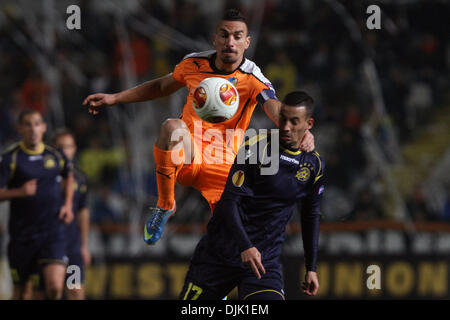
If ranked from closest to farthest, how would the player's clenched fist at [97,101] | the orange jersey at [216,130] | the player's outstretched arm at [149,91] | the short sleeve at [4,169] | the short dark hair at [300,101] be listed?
the short dark hair at [300,101] < the orange jersey at [216,130] < the player's clenched fist at [97,101] < the player's outstretched arm at [149,91] < the short sleeve at [4,169]

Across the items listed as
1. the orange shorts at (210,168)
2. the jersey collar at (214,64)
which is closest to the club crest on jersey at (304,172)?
the orange shorts at (210,168)

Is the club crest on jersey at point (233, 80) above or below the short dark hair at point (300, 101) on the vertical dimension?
above

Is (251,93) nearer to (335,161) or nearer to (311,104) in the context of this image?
(311,104)

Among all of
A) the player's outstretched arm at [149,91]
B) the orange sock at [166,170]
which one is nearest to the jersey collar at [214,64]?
the player's outstretched arm at [149,91]

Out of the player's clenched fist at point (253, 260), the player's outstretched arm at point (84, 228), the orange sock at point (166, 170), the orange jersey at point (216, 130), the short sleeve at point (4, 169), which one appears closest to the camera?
the player's clenched fist at point (253, 260)

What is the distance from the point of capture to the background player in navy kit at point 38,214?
293 inches

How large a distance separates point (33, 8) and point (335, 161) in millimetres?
6121

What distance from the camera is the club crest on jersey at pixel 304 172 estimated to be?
4.68 metres

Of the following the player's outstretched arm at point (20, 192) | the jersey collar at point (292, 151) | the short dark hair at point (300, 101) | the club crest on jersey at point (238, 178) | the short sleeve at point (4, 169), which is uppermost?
the short dark hair at point (300, 101)

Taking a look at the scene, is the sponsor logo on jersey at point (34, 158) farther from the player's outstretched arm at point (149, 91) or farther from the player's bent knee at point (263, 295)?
the player's bent knee at point (263, 295)

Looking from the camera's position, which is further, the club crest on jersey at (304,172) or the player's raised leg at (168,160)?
the player's raised leg at (168,160)

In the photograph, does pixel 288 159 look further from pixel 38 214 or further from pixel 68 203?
pixel 38 214

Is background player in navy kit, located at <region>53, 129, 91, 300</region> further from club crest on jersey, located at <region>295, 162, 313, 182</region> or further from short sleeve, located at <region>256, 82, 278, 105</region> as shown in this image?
club crest on jersey, located at <region>295, 162, 313, 182</region>

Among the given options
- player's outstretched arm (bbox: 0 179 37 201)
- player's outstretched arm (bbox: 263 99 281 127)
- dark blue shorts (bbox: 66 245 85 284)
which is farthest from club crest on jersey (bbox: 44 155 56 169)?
player's outstretched arm (bbox: 263 99 281 127)
